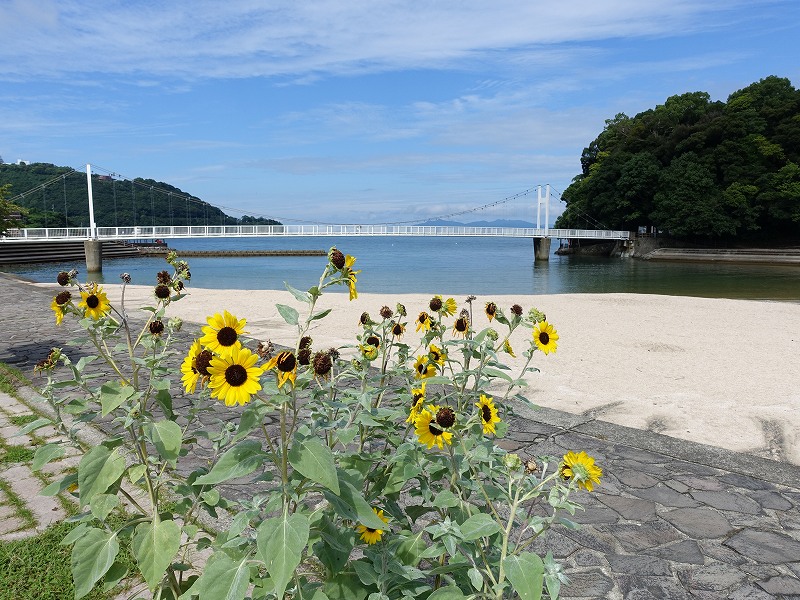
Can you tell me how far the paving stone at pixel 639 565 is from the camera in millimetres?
2123

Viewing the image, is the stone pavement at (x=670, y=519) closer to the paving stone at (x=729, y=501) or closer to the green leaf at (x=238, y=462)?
the paving stone at (x=729, y=501)

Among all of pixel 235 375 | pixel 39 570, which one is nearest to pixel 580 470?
pixel 235 375

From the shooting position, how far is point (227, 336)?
1.11 m

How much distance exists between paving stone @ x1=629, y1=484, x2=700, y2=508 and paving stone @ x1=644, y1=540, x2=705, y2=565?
0.34 meters

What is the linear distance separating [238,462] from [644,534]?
6.39ft

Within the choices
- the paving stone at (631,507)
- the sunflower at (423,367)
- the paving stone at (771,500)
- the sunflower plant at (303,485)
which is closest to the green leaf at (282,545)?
the sunflower plant at (303,485)

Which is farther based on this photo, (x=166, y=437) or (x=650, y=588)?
(x=650, y=588)

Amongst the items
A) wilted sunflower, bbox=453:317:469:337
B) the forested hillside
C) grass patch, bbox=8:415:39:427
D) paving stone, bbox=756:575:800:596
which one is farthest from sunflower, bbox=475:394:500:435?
the forested hillside

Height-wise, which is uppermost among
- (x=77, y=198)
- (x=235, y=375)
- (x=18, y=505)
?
(x=77, y=198)

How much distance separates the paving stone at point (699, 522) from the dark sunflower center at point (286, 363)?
6.87 feet

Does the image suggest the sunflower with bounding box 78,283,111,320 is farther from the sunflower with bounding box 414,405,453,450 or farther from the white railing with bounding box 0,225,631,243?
the white railing with bounding box 0,225,631,243

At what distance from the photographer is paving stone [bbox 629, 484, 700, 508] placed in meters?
2.67

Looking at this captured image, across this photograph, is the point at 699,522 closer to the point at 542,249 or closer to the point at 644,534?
the point at 644,534

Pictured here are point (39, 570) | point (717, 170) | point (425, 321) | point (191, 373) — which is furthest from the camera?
point (717, 170)
